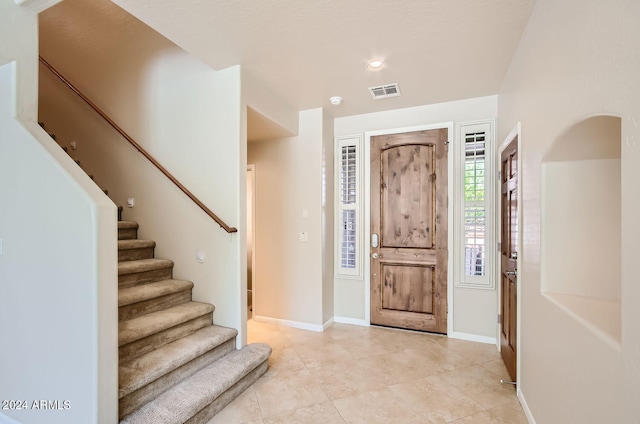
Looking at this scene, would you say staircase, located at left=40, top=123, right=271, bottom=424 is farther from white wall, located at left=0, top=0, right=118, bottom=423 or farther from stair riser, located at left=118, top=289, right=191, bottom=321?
white wall, located at left=0, top=0, right=118, bottom=423

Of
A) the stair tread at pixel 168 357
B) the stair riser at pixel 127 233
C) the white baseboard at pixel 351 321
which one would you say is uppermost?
the stair riser at pixel 127 233

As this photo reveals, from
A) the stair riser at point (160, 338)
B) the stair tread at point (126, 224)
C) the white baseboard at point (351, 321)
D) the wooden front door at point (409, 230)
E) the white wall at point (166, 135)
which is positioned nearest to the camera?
the stair riser at point (160, 338)

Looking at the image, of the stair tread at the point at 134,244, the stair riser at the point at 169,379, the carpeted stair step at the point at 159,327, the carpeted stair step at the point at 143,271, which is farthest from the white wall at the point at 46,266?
the stair tread at the point at 134,244

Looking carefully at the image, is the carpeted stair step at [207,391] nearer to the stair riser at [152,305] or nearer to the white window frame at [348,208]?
the stair riser at [152,305]

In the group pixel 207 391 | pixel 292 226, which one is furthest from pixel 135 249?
pixel 292 226

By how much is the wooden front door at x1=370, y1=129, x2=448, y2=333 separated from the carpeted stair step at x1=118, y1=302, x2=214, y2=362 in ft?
6.81

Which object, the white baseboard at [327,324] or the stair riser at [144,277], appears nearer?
the stair riser at [144,277]

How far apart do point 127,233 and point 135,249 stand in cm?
35

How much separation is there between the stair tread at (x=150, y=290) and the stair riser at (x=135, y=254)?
35 centimetres

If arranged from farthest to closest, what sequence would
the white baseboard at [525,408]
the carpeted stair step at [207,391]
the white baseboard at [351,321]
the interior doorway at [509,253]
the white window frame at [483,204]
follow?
the white baseboard at [351,321] < the white window frame at [483,204] < the interior doorway at [509,253] < the white baseboard at [525,408] < the carpeted stair step at [207,391]

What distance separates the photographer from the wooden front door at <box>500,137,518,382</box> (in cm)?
241

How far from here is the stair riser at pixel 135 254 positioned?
2.71 m

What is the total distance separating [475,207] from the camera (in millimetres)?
3277

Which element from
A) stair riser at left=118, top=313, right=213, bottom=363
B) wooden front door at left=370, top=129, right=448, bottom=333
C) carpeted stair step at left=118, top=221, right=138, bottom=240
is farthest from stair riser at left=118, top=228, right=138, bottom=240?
wooden front door at left=370, top=129, right=448, bottom=333
